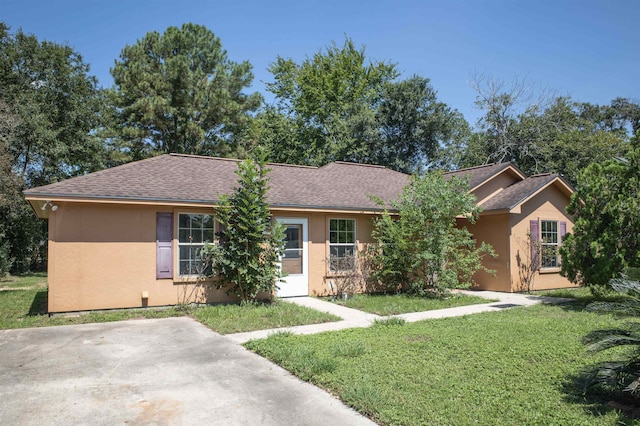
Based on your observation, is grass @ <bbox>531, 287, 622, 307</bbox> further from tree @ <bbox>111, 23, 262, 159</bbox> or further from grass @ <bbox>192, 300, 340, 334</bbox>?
tree @ <bbox>111, 23, 262, 159</bbox>

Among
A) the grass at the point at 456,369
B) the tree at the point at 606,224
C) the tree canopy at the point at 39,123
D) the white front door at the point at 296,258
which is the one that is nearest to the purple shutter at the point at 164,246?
the white front door at the point at 296,258

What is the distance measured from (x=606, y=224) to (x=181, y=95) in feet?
75.0

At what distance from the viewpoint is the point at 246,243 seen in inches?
406

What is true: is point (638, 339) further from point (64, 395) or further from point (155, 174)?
point (155, 174)

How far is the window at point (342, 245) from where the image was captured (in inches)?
501

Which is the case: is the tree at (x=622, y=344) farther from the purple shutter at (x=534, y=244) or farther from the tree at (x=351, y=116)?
the tree at (x=351, y=116)

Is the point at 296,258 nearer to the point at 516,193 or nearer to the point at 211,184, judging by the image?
the point at 211,184

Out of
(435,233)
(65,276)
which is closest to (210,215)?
(65,276)

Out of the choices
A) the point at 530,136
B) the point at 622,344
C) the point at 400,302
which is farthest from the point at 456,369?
the point at 530,136

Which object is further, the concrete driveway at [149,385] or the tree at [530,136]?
the tree at [530,136]

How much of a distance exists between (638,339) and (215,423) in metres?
4.26

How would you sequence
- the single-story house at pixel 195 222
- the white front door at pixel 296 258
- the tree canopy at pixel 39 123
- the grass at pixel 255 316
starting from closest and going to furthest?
the grass at pixel 255 316, the single-story house at pixel 195 222, the white front door at pixel 296 258, the tree canopy at pixel 39 123

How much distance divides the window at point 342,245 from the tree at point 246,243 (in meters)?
2.49

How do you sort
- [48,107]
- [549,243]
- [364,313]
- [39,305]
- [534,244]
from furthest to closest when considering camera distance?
[48,107]
[549,243]
[534,244]
[39,305]
[364,313]
